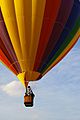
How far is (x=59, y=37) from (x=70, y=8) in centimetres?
238

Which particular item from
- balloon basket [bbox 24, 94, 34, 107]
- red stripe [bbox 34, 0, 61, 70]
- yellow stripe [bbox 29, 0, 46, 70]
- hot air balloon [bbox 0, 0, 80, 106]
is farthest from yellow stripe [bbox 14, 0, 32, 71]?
balloon basket [bbox 24, 94, 34, 107]

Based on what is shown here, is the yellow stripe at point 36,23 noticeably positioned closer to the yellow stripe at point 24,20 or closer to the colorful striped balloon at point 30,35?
the colorful striped balloon at point 30,35

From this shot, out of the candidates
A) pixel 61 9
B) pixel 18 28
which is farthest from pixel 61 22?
pixel 18 28

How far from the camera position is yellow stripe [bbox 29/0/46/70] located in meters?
36.4

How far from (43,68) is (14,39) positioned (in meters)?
2.87

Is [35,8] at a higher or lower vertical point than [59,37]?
higher

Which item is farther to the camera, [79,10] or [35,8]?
[79,10]

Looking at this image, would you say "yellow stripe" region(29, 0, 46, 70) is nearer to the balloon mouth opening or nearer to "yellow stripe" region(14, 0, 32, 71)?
"yellow stripe" region(14, 0, 32, 71)

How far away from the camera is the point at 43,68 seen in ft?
121

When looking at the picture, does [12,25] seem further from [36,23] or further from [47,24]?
[47,24]

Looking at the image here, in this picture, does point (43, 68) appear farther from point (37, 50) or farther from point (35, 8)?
point (35, 8)

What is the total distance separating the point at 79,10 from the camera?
39.4 metres

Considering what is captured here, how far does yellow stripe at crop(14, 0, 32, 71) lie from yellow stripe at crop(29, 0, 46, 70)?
0.91ft

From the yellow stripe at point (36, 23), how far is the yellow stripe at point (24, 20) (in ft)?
0.91
